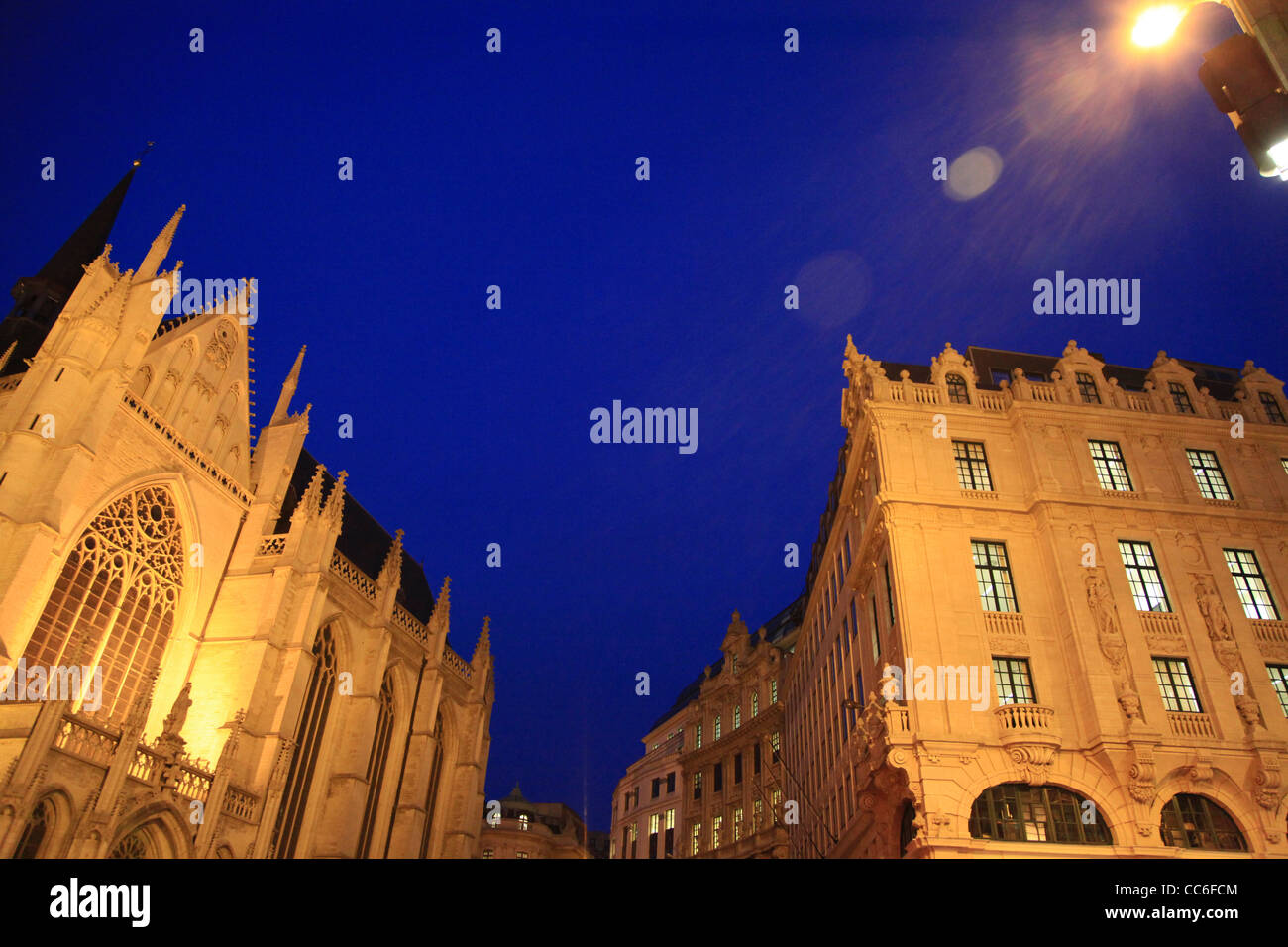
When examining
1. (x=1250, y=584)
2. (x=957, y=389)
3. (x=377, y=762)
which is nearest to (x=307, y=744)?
(x=377, y=762)

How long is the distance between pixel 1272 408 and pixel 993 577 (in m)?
15.9

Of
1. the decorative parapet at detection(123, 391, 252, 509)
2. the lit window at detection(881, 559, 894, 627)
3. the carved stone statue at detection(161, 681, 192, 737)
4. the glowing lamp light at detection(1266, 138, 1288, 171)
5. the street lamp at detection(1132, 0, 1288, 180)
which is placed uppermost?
the decorative parapet at detection(123, 391, 252, 509)

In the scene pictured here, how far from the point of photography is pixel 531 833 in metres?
82.6

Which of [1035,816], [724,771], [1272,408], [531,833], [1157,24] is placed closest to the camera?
[1157,24]

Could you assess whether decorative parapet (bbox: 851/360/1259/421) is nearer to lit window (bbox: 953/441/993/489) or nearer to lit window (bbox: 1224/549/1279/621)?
lit window (bbox: 953/441/993/489)

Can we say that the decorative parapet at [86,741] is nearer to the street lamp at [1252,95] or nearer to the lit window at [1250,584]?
the street lamp at [1252,95]

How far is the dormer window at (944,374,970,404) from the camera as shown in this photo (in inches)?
1270

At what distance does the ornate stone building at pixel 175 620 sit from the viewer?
24.1m

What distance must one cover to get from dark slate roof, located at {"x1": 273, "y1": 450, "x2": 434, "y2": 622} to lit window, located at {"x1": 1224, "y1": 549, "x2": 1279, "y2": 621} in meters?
40.5

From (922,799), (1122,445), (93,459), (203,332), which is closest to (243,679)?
(93,459)

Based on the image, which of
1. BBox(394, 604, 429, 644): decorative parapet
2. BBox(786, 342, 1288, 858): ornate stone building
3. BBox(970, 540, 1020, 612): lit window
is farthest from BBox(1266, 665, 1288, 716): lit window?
BBox(394, 604, 429, 644): decorative parapet

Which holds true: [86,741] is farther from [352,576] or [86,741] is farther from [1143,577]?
[1143,577]
